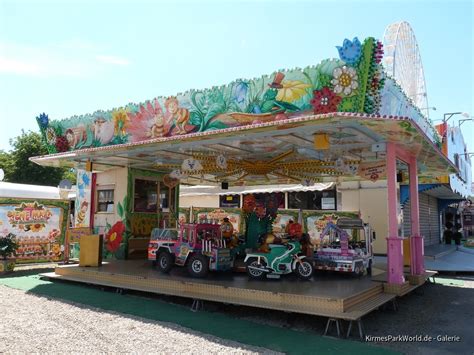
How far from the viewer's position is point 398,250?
768cm

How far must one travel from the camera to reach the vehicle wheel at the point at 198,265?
8617mm

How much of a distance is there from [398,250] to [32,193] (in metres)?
15.0

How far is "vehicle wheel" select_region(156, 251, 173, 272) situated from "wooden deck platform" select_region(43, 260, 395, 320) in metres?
0.18

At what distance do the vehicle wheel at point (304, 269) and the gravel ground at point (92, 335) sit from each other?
3108 millimetres

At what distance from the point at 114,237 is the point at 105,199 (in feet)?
4.32

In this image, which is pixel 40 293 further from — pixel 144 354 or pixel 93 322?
→ pixel 144 354

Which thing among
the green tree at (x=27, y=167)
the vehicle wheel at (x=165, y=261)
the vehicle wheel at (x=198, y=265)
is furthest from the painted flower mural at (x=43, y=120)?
the green tree at (x=27, y=167)

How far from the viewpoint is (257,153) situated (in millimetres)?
10414

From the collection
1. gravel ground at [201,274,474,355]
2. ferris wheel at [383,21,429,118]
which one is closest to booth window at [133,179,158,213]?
gravel ground at [201,274,474,355]

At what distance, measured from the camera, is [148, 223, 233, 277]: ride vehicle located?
28.7 ft

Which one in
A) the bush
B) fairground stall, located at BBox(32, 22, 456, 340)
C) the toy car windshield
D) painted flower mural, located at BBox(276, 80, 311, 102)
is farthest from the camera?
the bush

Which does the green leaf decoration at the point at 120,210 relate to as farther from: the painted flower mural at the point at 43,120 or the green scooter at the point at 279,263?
the green scooter at the point at 279,263

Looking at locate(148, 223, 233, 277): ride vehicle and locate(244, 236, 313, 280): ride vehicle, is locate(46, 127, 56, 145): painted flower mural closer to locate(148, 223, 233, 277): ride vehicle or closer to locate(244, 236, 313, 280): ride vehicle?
locate(148, 223, 233, 277): ride vehicle

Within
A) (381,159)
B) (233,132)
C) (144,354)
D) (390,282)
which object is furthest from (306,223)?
(144,354)
